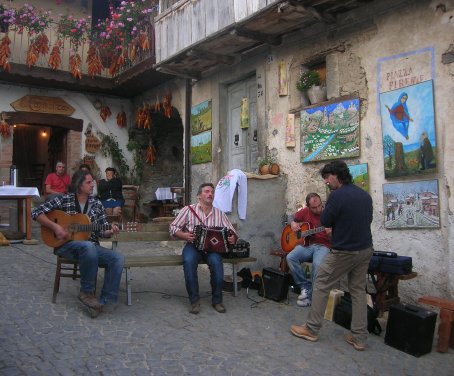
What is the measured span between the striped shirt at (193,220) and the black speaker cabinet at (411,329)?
217 centimetres

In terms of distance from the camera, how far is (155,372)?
3555 millimetres

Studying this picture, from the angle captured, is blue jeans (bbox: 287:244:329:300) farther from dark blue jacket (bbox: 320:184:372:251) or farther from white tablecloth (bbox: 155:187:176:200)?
white tablecloth (bbox: 155:187:176:200)

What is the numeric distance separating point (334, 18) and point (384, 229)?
3.21 meters

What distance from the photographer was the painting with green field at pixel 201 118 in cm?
991

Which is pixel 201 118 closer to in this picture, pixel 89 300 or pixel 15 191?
pixel 15 191

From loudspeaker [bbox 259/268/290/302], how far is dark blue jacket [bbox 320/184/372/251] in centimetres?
166

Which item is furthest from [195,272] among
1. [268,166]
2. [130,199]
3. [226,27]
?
[130,199]

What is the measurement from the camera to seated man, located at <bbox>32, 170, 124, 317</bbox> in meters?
4.92

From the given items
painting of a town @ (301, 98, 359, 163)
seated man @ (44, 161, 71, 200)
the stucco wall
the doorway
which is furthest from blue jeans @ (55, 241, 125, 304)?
seated man @ (44, 161, 71, 200)

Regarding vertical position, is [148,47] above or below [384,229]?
above

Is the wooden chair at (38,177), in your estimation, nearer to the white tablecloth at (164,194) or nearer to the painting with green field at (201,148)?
the white tablecloth at (164,194)

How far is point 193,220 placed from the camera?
5.75 meters

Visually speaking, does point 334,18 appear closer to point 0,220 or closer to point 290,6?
point 290,6

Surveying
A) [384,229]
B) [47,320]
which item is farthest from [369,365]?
[47,320]
